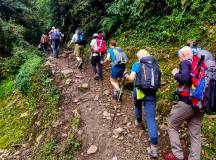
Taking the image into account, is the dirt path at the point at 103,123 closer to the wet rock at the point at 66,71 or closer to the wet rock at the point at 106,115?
the wet rock at the point at 106,115

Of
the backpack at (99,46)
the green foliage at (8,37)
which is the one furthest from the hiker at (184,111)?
the green foliage at (8,37)

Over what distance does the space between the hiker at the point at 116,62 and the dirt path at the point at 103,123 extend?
566 mm

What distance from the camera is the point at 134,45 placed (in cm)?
1370

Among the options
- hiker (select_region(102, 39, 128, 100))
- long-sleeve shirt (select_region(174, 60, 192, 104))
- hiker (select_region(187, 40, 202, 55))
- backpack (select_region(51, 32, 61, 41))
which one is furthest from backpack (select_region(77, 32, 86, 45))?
long-sleeve shirt (select_region(174, 60, 192, 104))

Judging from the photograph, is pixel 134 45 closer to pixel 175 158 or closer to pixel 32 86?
pixel 32 86

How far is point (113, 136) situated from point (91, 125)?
0.96m

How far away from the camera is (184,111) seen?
6.20 meters

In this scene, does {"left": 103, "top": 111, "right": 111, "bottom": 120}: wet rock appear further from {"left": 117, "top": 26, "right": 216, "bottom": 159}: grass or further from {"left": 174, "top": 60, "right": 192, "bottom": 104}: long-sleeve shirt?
{"left": 174, "top": 60, "right": 192, "bottom": 104}: long-sleeve shirt

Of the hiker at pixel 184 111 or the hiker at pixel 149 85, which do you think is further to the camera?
the hiker at pixel 149 85

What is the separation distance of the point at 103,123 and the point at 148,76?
2563 millimetres

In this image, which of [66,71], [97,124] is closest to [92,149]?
[97,124]

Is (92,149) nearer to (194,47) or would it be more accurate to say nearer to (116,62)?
(116,62)

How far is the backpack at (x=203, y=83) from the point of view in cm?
573

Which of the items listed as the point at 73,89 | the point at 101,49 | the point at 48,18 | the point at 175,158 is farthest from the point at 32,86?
the point at 48,18
